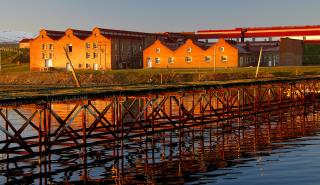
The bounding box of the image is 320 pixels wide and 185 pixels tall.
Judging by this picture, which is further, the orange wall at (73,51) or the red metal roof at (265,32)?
the red metal roof at (265,32)

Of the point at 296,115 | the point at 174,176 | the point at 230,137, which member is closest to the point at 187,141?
the point at 230,137

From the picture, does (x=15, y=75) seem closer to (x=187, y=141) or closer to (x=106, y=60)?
(x=106, y=60)

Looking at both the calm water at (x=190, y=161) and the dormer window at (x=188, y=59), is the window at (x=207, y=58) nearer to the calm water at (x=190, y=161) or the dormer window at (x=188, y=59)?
the dormer window at (x=188, y=59)

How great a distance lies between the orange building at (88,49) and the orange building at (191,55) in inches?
256

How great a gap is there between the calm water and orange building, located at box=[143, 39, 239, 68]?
75.0 metres

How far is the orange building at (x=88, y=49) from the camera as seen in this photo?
124438 millimetres

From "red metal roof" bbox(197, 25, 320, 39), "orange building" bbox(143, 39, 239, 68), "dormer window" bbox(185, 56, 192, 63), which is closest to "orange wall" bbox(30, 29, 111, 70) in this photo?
"orange building" bbox(143, 39, 239, 68)

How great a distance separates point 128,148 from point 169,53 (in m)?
88.8

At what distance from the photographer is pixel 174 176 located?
91.4 feet

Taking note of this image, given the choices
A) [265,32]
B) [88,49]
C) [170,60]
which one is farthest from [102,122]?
[265,32]

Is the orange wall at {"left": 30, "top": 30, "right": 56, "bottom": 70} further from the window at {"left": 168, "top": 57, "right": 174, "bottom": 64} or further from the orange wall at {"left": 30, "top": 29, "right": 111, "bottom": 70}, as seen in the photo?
the window at {"left": 168, "top": 57, "right": 174, "bottom": 64}

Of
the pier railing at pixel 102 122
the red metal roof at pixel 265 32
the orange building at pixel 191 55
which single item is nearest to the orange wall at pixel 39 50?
the orange building at pixel 191 55

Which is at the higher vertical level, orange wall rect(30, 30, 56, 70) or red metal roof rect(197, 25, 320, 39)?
red metal roof rect(197, 25, 320, 39)

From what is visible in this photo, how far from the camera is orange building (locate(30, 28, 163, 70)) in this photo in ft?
408
